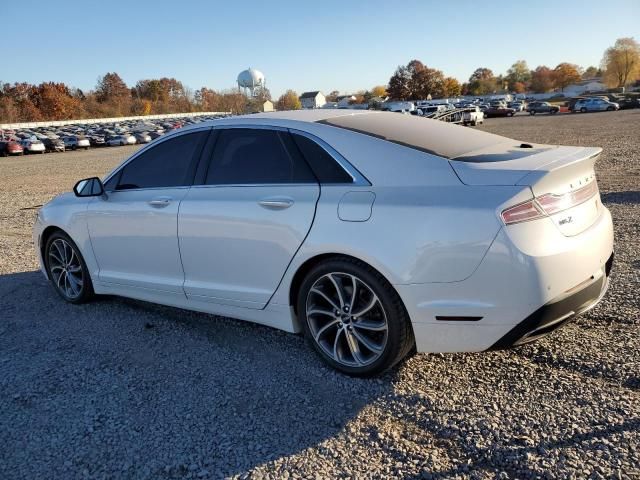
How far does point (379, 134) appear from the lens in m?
3.41

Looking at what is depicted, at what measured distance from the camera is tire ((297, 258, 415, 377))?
3.05 metres

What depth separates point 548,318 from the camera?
2.78 m

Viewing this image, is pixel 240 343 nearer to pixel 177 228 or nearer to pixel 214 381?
pixel 214 381

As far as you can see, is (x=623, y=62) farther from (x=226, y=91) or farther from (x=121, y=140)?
(x=121, y=140)

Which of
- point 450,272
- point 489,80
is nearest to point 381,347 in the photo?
point 450,272

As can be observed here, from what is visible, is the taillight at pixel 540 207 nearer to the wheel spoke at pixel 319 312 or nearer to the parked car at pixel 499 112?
the wheel spoke at pixel 319 312

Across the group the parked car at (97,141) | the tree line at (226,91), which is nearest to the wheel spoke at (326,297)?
the parked car at (97,141)

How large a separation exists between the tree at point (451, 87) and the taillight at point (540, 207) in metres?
139

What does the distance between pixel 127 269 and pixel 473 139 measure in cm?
292

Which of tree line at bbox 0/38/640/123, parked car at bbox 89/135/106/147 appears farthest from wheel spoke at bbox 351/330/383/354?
tree line at bbox 0/38/640/123

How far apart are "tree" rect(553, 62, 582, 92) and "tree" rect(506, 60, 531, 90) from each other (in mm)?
11149

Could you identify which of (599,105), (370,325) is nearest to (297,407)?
(370,325)

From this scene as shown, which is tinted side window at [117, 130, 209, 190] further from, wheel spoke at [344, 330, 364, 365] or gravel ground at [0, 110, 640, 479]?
wheel spoke at [344, 330, 364, 365]

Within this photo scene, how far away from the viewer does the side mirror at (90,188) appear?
4668 mm
